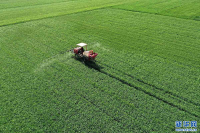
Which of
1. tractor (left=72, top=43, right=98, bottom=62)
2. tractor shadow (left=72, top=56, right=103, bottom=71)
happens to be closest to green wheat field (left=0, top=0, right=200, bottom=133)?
tractor shadow (left=72, top=56, right=103, bottom=71)

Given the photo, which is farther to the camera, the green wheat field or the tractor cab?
the tractor cab

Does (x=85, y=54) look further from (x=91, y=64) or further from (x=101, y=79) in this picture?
(x=101, y=79)

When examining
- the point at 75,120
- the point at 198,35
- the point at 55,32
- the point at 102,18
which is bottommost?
the point at 75,120

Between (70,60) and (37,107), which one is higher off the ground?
(70,60)

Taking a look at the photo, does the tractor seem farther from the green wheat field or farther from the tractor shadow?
the green wheat field

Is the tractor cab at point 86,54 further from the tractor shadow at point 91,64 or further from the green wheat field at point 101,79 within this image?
the green wheat field at point 101,79

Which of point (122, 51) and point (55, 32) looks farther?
point (55, 32)

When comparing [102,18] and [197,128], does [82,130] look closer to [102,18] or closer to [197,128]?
[197,128]

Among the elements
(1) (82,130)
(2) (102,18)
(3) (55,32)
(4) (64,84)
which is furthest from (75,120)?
(2) (102,18)
